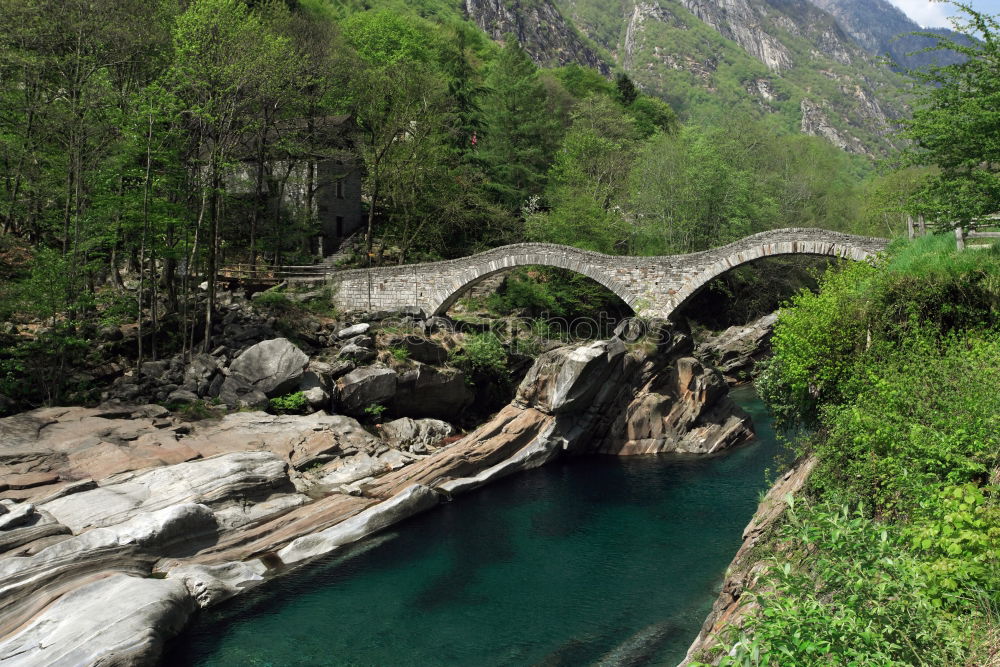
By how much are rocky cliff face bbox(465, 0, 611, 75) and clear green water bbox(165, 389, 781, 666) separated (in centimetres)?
8082

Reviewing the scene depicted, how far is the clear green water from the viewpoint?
37.2 ft

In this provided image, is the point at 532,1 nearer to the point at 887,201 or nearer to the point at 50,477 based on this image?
the point at 887,201

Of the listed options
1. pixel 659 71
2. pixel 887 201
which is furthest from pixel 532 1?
pixel 887 201

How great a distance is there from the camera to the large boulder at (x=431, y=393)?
74.1 feet

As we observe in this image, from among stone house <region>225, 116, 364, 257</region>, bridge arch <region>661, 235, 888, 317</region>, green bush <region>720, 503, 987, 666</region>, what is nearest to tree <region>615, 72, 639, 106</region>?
stone house <region>225, 116, 364, 257</region>

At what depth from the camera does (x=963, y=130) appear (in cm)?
1236

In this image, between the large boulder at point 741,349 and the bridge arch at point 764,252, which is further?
the large boulder at point 741,349

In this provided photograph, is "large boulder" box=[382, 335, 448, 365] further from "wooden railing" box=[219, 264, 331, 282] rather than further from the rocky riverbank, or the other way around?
"wooden railing" box=[219, 264, 331, 282]

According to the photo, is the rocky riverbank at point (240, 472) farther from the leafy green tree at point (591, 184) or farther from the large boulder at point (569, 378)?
the leafy green tree at point (591, 184)

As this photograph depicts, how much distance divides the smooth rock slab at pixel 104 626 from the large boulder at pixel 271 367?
8.98 metres

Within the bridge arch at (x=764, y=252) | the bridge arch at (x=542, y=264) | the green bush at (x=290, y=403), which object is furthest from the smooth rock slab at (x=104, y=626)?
the bridge arch at (x=764, y=252)

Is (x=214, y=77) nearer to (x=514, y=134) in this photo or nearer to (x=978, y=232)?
(x=514, y=134)

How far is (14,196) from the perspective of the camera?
1977cm

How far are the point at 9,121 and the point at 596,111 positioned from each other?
106 ft
